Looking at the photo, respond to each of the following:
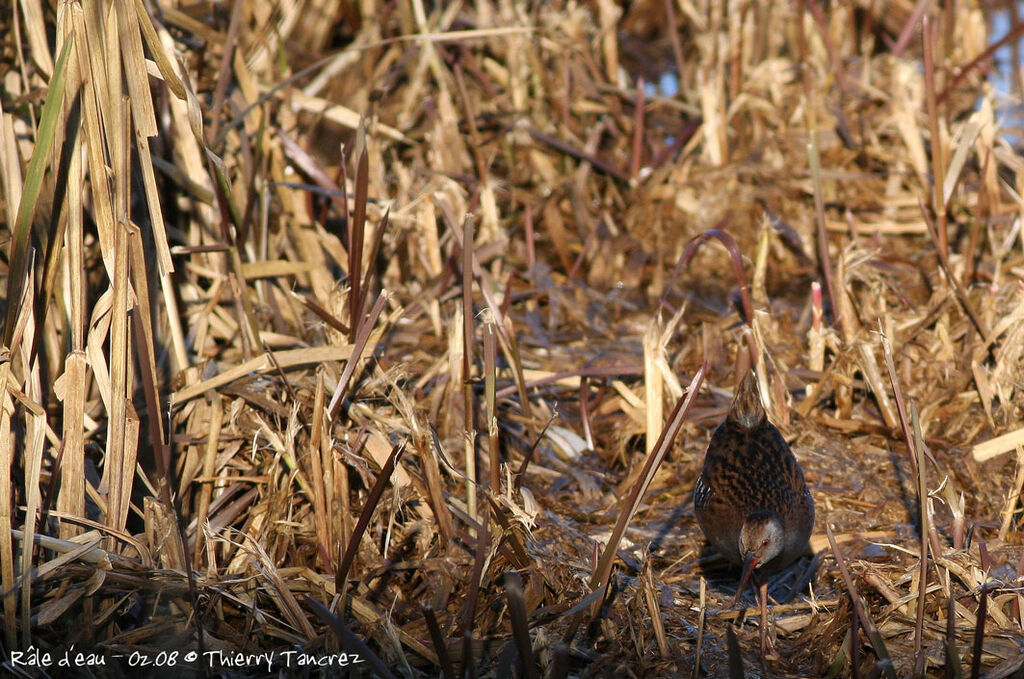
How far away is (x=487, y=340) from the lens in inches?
99.5

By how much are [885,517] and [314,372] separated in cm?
177

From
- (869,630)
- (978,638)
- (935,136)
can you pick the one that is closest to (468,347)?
(869,630)

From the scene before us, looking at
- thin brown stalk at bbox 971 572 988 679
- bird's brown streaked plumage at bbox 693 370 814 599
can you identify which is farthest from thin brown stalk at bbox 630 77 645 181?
thin brown stalk at bbox 971 572 988 679

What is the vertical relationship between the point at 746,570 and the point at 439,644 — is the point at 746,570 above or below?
below

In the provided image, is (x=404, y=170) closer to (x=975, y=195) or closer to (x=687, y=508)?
(x=687, y=508)

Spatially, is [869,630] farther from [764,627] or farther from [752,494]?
[752,494]

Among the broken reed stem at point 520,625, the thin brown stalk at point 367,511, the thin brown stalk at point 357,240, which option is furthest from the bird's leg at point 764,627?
the thin brown stalk at point 357,240

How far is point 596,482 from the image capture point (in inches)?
124

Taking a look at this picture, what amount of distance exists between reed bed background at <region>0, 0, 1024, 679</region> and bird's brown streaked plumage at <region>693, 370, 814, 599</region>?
→ 0.15m

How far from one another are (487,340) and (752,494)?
916 millimetres

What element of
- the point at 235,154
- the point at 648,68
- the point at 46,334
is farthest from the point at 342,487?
the point at 648,68

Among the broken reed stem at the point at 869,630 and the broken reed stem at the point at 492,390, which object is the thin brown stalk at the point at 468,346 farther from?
the broken reed stem at the point at 869,630

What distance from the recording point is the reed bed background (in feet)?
7.82

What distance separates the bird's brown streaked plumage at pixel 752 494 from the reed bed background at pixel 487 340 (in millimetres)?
151
